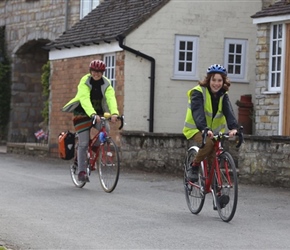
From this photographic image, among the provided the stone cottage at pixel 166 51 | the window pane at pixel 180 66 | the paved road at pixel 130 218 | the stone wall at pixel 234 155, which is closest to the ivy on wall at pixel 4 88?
the stone cottage at pixel 166 51

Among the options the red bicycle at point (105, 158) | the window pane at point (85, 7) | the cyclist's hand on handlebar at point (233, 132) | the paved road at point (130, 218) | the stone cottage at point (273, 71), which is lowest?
the paved road at point (130, 218)

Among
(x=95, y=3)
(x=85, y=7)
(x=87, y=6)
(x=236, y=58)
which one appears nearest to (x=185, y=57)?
(x=236, y=58)

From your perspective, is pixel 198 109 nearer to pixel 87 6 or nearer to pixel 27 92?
pixel 87 6

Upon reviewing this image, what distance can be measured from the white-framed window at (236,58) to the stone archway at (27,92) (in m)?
9.55

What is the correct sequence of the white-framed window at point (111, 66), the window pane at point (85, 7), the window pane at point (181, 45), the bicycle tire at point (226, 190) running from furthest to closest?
1. the window pane at point (85, 7)
2. the window pane at point (181, 45)
3. the white-framed window at point (111, 66)
4. the bicycle tire at point (226, 190)

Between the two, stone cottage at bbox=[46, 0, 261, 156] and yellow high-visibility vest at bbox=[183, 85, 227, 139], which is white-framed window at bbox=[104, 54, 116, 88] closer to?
stone cottage at bbox=[46, 0, 261, 156]

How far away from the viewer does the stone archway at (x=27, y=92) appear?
32.8 m

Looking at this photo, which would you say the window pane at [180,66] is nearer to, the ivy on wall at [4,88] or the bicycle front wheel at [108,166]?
the bicycle front wheel at [108,166]

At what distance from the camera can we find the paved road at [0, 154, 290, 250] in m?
9.93

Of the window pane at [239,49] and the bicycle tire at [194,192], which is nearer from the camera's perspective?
the bicycle tire at [194,192]

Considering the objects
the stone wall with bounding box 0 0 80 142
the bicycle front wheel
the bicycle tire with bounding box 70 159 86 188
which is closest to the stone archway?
the stone wall with bounding box 0 0 80 142

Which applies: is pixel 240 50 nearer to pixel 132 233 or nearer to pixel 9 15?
pixel 9 15

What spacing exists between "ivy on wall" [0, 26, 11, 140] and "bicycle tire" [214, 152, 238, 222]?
21680 mm

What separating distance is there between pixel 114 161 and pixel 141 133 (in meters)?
6.24
